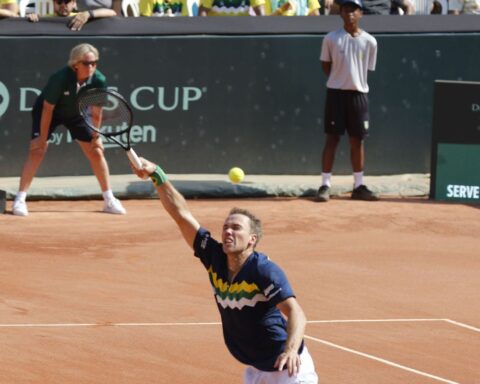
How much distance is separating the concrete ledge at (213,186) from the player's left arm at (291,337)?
8570mm

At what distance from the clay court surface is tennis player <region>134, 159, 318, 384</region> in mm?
1864

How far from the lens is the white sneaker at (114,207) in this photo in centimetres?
1420

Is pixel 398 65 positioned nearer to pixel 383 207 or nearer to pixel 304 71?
pixel 304 71

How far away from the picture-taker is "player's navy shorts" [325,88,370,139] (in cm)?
1517

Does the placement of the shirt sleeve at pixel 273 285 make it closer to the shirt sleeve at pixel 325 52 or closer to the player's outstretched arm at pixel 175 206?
the player's outstretched arm at pixel 175 206

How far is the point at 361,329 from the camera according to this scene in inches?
398

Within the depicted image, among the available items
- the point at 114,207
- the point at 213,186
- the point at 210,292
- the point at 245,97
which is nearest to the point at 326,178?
the point at 213,186

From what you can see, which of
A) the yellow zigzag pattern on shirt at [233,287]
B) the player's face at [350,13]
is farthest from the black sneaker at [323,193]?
the yellow zigzag pattern on shirt at [233,287]

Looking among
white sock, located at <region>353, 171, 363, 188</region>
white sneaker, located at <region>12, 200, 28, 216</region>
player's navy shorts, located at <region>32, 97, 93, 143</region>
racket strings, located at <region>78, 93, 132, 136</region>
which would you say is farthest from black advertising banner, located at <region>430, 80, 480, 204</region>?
white sneaker, located at <region>12, 200, 28, 216</region>

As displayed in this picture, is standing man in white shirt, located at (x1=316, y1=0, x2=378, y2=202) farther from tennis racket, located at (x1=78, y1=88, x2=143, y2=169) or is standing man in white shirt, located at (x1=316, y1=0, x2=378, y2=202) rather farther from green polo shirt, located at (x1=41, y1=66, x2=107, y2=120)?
green polo shirt, located at (x1=41, y1=66, x2=107, y2=120)

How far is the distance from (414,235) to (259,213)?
1.70 metres

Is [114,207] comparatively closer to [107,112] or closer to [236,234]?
[107,112]

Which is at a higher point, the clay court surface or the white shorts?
the white shorts

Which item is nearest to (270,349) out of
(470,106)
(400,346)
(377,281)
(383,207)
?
(400,346)
